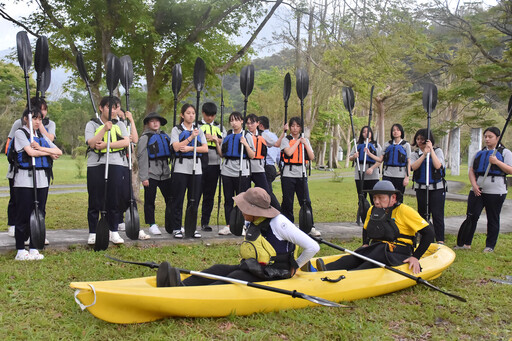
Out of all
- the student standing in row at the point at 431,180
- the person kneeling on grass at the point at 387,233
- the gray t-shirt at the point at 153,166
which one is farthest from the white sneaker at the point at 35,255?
the student standing in row at the point at 431,180

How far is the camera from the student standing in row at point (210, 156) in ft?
23.4

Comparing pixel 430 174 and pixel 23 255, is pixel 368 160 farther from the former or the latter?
pixel 23 255

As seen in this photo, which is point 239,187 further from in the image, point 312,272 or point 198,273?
point 198,273

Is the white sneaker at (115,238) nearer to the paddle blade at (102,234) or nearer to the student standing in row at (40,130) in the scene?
the paddle blade at (102,234)

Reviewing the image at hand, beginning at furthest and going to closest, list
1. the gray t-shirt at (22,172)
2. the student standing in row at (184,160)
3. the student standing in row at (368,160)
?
the student standing in row at (368,160) → the student standing in row at (184,160) → the gray t-shirt at (22,172)

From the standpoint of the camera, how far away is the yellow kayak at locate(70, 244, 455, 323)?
11.4 ft

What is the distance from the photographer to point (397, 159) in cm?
777

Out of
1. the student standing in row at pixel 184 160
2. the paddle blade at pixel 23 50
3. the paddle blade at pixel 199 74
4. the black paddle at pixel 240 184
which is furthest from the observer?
the paddle blade at pixel 199 74

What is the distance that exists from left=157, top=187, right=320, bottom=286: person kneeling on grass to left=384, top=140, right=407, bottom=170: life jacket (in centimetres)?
429

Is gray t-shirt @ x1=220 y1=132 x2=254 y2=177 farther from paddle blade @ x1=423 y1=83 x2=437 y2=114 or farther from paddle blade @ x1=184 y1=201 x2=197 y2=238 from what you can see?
paddle blade @ x1=423 y1=83 x2=437 y2=114

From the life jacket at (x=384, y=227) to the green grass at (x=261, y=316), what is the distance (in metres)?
0.61

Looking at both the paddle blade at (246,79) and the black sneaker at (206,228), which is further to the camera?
the paddle blade at (246,79)

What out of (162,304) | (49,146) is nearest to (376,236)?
(162,304)

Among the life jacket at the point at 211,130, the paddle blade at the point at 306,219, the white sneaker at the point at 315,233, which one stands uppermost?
the life jacket at the point at 211,130
